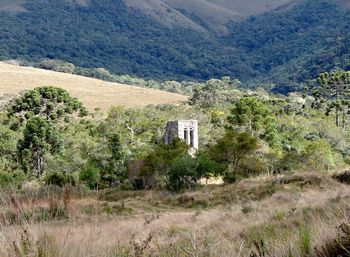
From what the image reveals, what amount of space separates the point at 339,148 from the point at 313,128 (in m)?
8.04

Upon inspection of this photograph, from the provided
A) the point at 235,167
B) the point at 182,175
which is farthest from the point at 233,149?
the point at 182,175

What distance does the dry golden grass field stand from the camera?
87450 mm

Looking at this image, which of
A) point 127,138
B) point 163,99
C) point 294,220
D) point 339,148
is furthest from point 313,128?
point 294,220

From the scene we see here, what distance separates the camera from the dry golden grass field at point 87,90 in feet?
287

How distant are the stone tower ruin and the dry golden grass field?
133 feet

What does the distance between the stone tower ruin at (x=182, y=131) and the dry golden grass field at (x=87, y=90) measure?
40.6 metres

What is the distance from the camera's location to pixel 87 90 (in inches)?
3915

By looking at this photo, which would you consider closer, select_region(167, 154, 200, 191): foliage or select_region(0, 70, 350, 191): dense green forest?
select_region(167, 154, 200, 191): foliage

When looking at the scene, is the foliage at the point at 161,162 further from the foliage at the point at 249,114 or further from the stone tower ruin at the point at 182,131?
the foliage at the point at 249,114

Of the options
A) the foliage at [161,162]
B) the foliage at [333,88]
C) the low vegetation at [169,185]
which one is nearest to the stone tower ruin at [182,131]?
the low vegetation at [169,185]

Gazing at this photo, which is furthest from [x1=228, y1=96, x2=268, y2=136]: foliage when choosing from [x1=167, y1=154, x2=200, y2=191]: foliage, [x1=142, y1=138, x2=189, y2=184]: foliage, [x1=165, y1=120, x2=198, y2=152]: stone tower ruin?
[x1=167, y1=154, x2=200, y2=191]: foliage

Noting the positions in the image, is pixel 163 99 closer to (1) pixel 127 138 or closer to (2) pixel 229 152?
(1) pixel 127 138

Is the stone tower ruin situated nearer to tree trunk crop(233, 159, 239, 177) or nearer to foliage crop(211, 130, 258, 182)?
foliage crop(211, 130, 258, 182)

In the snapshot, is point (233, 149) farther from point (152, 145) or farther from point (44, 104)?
point (44, 104)
